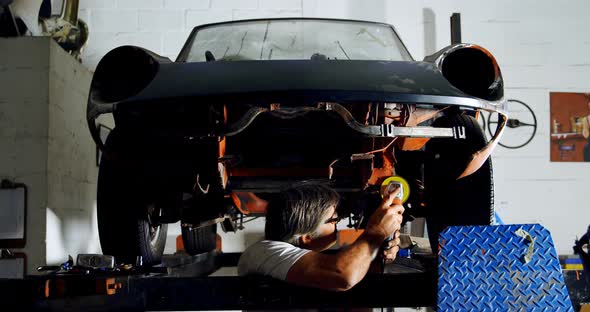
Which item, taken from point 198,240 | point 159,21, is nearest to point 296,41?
point 198,240

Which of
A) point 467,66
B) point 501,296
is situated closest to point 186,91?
point 467,66

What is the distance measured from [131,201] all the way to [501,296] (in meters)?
1.44

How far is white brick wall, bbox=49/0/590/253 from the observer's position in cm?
475

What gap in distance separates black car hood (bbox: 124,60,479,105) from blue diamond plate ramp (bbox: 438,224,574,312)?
20.5 inches

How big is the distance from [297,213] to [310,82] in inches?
17.6

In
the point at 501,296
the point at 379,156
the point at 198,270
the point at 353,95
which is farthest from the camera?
the point at 198,270

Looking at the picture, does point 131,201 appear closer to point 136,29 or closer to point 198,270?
point 198,270

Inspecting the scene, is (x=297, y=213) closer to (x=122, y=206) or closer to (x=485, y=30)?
(x=122, y=206)

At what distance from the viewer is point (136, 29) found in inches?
191

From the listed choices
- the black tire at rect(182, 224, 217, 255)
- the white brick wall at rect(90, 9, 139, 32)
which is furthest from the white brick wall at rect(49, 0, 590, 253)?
the black tire at rect(182, 224, 217, 255)

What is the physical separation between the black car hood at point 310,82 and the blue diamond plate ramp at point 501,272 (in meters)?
0.52

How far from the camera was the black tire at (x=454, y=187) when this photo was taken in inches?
91.5

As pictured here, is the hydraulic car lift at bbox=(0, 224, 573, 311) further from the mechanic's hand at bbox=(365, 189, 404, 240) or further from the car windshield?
the car windshield

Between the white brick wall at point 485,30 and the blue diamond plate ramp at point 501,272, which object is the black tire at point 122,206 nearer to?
the blue diamond plate ramp at point 501,272
